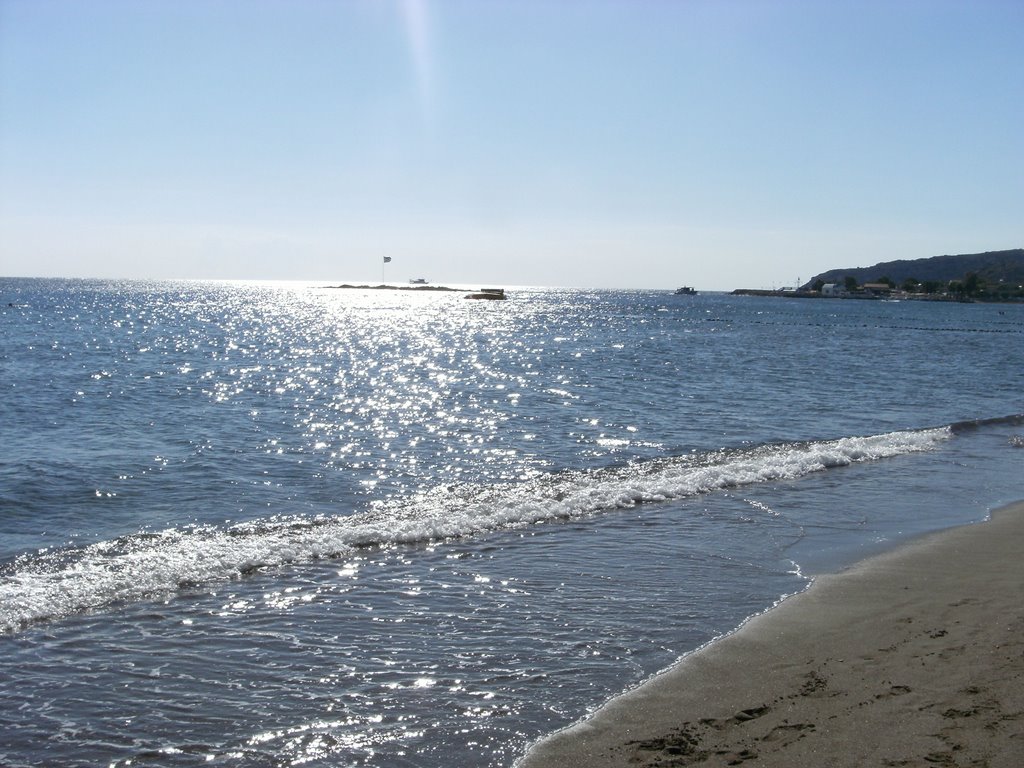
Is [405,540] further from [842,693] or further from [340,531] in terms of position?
[842,693]

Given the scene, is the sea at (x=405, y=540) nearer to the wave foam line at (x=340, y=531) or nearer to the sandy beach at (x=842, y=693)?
the wave foam line at (x=340, y=531)

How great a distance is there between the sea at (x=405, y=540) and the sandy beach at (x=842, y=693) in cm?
52

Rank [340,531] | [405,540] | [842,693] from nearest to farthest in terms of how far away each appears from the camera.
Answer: [842,693], [405,540], [340,531]

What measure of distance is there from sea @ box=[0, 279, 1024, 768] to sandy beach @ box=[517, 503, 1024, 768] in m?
0.52

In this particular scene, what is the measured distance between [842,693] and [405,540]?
6.97 m

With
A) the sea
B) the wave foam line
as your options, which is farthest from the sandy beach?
the wave foam line

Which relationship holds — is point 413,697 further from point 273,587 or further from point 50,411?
point 50,411

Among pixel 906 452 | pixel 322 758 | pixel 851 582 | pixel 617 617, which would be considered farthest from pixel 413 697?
pixel 906 452

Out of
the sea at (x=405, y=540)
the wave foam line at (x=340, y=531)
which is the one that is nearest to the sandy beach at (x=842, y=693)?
the sea at (x=405, y=540)

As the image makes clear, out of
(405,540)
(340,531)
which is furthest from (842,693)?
(340,531)

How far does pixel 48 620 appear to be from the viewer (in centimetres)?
922

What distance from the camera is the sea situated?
7.23 m

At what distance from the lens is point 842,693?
7113mm

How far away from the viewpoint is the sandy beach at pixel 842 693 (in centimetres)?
608
